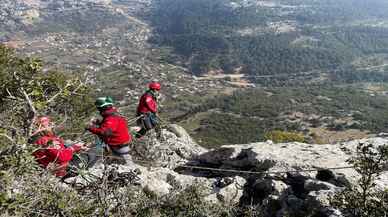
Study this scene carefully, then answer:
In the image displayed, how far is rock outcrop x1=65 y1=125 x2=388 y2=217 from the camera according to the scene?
37.7 ft

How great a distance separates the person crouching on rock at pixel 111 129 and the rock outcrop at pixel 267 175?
1.49 ft

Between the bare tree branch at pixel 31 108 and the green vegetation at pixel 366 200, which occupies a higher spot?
the bare tree branch at pixel 31 108

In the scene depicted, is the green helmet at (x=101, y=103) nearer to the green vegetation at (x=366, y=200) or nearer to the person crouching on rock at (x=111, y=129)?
the person crouching on rock at (x=111, y=129)

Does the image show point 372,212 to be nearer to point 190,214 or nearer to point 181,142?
point 190,214

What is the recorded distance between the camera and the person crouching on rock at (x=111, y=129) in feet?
34.1

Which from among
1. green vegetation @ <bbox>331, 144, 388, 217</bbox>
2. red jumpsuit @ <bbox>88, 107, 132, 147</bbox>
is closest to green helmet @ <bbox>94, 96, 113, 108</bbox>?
red jumpsuit @ <bbox>88, 107, 132, 147</bbox>

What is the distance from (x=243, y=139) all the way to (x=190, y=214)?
86.0 metres

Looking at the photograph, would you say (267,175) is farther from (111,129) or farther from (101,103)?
(101,103)

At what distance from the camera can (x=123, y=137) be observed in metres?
11.2

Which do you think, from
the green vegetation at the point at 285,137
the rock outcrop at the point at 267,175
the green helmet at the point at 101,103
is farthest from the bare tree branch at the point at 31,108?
the green vegetation at the point at 285,137

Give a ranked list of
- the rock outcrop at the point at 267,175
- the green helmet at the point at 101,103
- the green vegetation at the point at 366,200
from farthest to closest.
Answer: the rock outcrop at the point at 267,175
the green helmet at the point at 101,103
the green vegetation at the point at 366,200

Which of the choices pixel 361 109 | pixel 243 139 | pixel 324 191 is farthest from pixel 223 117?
pixel 324 191

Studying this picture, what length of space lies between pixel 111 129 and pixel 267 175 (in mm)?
4992

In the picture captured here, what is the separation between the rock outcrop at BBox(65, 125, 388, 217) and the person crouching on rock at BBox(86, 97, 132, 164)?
17.8 inches
